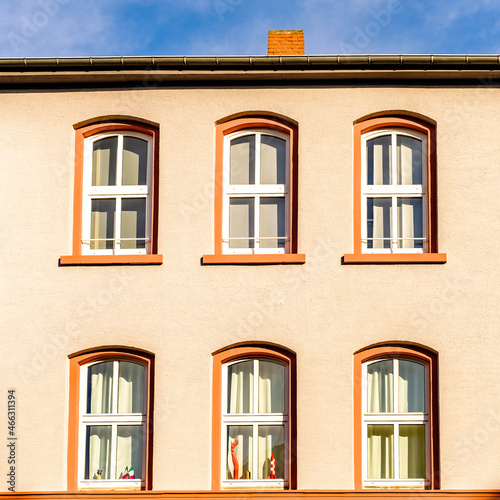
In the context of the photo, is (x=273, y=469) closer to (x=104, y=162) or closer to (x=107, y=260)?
(x=107, y=260)

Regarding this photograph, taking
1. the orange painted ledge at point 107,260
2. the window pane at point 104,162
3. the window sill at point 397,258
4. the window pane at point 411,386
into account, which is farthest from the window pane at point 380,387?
the window pane at point 104,162

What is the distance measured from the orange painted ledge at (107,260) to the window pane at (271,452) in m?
2.90

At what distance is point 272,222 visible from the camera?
1353cm

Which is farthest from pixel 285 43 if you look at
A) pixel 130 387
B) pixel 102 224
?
pixel 130 387

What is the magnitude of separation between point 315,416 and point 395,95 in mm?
4924

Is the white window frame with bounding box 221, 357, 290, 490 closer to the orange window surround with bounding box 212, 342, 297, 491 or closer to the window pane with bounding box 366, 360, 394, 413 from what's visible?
the orange window surround with bounding box 212, 342, 297, 491

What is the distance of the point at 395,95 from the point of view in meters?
13.5

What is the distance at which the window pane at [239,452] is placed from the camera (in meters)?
12.9

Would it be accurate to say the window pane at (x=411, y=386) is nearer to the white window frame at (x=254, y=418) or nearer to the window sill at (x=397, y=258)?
the window sill at (x=397, y=258)

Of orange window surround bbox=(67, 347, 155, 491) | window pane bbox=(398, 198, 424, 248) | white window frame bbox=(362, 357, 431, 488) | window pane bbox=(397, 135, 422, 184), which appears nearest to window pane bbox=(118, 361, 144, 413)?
orange window surround bbox=(67, 347, 155, 491)

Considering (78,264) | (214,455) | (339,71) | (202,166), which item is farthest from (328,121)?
(214,455)

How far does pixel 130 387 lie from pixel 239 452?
6.08 ft

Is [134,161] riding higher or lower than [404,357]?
higher

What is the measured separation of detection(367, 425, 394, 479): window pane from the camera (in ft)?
42.0
